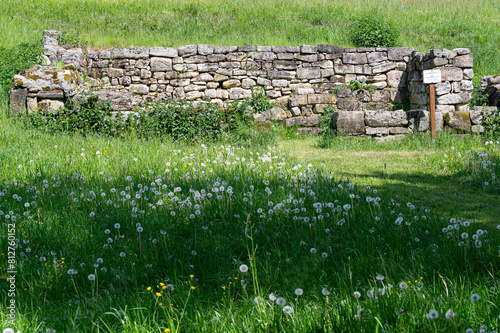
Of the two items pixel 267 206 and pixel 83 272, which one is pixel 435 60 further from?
pixel 83 272

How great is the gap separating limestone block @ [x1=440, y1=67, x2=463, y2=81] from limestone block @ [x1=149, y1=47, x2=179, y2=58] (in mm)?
7537

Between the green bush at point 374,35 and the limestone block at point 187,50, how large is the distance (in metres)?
5.45

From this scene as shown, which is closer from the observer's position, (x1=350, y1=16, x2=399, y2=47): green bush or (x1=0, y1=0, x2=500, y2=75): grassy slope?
(x1=350, y1=16, x2=399, y2=47): green bush

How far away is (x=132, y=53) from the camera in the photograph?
478 inches

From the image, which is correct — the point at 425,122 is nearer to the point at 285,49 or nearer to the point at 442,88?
the point at 442,88

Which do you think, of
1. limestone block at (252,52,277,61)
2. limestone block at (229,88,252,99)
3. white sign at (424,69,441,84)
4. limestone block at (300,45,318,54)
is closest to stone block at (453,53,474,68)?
white sign at (424,69,441,84)

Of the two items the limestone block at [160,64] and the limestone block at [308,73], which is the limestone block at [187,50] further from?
the limestone block at [308,73]

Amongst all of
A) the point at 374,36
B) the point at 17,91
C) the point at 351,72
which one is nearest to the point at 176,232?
the point at 17,91

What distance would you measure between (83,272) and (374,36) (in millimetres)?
12567

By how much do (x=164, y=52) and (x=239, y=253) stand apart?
33.7ft

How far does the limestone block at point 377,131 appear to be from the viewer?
30.3ft

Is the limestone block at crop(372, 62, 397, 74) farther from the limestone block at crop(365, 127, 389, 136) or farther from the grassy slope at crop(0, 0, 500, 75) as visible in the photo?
the limestone block at crop(365, 127, 389, 136)

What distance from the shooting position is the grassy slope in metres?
13.5

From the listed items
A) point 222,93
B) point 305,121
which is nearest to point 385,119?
point 305,121
